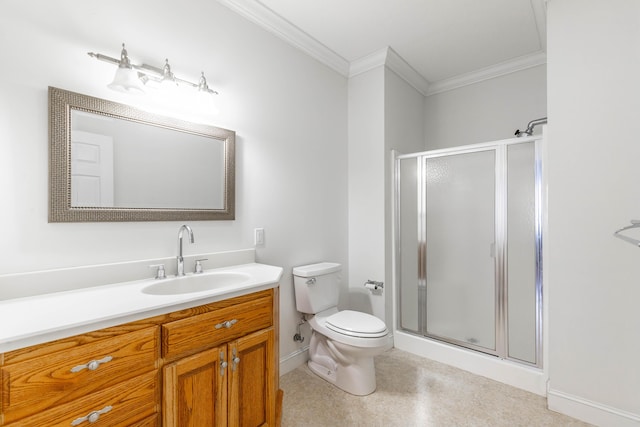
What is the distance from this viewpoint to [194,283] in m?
1.61

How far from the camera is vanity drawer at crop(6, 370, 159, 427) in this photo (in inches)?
35.0

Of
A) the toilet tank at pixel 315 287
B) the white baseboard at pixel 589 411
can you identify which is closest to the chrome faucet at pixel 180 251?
the toilet tank at pixel 315 287

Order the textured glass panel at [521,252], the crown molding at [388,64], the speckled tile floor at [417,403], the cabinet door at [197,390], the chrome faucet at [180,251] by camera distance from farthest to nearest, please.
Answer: the crown molding at [388,64], the textured glass panel at [521,252], the speckled tile floor at [417,403], the chrome faucet at [180,251], the cabinet door at [197,390]

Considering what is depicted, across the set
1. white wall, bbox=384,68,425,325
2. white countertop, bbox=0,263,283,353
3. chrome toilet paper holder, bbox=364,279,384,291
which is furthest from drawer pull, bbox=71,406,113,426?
white wall, bbox=384,68,425,325

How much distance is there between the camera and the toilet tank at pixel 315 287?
224 cm

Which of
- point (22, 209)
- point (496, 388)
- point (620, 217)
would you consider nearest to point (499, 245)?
point (620, 217)

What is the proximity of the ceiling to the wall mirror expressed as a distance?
96 centimetres

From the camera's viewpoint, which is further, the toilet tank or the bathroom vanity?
the toilet tank

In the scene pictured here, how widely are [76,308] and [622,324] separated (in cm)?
258

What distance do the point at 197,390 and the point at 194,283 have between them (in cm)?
55

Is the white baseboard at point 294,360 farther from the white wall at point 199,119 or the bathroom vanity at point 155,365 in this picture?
the bathroom vanity at point 155,365

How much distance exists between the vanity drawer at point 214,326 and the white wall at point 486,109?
8.98 feet

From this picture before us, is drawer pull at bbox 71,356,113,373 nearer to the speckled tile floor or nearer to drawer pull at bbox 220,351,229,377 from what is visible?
drawer pull at bbox 220,351,229,377

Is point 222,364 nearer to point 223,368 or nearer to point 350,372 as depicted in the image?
point 223,368
